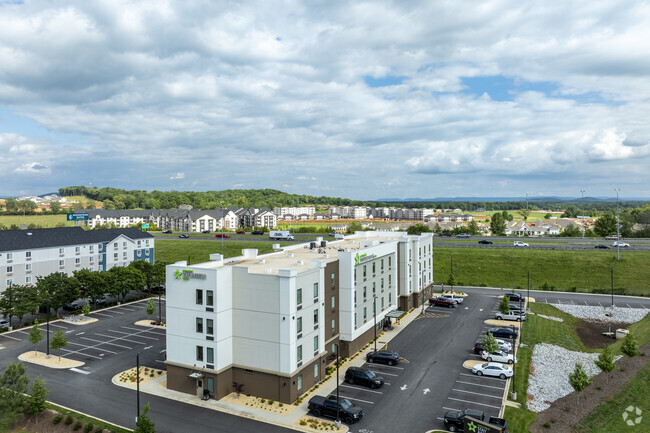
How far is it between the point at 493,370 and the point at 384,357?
38.8 feet

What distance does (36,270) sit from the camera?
74.3 meters

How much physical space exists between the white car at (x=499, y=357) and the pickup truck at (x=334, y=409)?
802 inches

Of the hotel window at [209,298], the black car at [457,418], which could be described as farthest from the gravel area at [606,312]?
the hotel window at [209,298]

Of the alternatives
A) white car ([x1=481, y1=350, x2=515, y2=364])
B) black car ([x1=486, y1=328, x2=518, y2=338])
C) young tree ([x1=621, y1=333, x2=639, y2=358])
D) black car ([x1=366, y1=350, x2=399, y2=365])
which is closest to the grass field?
black car ([x1=486, y1=328, x2=518, y2=338])

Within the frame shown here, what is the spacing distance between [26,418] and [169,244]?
10020 cm

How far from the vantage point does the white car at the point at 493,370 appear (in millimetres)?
42156

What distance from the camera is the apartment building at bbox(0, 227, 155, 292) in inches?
2785

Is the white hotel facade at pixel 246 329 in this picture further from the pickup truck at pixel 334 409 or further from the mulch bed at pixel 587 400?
the mulch bed at pixel 587 400

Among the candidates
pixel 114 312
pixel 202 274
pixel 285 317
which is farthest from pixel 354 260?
pixel 114 312

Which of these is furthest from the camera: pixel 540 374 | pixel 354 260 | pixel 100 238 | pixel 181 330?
pixel 100 238

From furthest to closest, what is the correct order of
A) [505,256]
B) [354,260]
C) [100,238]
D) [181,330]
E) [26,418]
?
[505,256], [100,238], [354,260], [181,330], [26,418]

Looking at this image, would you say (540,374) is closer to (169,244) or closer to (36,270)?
(36,270)

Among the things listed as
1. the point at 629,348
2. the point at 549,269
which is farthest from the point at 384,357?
the point at 549,269

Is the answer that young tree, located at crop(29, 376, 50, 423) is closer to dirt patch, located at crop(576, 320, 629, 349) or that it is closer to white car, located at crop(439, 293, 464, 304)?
white car, located at crop(439, 293, 464, 304)
